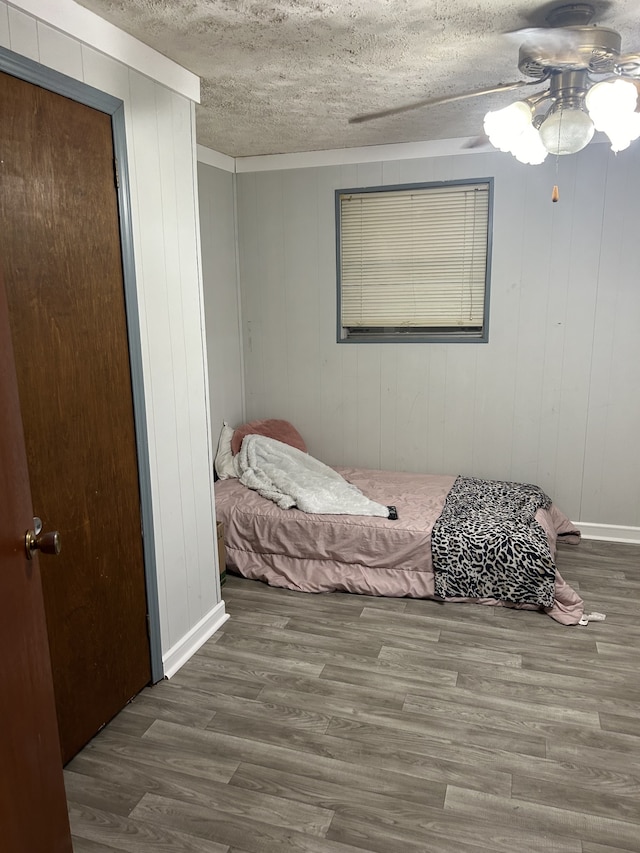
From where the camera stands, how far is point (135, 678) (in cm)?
249

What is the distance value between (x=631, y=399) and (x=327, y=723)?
109 inches

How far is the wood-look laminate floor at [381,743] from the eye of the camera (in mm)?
1855

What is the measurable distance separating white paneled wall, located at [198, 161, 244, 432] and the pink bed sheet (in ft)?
2.80

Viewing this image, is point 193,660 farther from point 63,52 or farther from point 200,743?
point 63,52

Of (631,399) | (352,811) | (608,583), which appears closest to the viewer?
(352,811)

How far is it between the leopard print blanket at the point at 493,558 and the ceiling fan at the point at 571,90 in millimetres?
1836

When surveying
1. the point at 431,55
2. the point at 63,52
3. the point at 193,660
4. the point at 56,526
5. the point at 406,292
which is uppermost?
the point at 431,55

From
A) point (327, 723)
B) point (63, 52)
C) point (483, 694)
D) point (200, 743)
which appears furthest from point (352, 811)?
point (63, 52)

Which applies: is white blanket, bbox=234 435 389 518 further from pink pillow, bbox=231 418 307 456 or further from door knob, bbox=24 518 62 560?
door knob, bbox=24 518 62 560

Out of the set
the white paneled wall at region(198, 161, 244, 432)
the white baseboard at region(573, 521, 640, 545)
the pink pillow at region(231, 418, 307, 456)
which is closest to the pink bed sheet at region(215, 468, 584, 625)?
the white baseboard at region(573, 521, 640, 545)

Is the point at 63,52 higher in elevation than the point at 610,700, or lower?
higher

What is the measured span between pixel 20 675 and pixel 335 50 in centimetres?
244

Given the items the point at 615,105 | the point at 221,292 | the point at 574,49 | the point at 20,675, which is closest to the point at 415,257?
the point at 221,292

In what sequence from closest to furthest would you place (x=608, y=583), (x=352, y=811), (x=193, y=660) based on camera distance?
(x=352, y=811), (x=193, y=660), (x=608, y=583)
